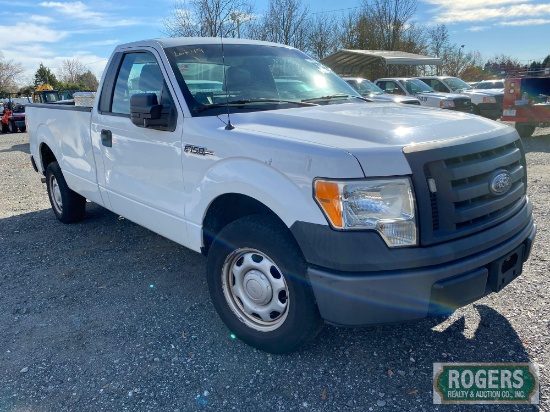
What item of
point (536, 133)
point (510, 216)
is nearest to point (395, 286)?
point (510, 216)

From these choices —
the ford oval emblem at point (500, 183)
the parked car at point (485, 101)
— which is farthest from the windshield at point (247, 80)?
the parked car at point (485, 101)

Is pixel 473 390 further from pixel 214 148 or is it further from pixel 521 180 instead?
pixel 214 148

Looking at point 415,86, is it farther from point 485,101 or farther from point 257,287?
point 257,287

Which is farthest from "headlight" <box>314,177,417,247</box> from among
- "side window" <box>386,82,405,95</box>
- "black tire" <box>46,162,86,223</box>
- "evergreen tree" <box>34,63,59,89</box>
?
"evergreen tree" <box>34,63,59,89</box>

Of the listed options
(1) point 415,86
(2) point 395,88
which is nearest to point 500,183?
(2) point 395,88

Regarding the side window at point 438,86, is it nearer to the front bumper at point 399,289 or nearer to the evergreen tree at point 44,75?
the front bumper at point 399,289

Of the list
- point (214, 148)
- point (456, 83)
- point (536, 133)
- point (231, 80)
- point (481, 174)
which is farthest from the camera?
point (456, 83)

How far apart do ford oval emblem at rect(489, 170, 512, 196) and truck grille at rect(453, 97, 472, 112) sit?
12.9 meters

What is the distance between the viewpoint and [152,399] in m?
A: 2.52

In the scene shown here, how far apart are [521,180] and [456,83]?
17204 mm

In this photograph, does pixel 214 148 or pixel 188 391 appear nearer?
pixel 188 391

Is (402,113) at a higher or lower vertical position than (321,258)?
higher

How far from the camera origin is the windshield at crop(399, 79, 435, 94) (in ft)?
51.9

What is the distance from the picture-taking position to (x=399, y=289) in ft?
7.32
